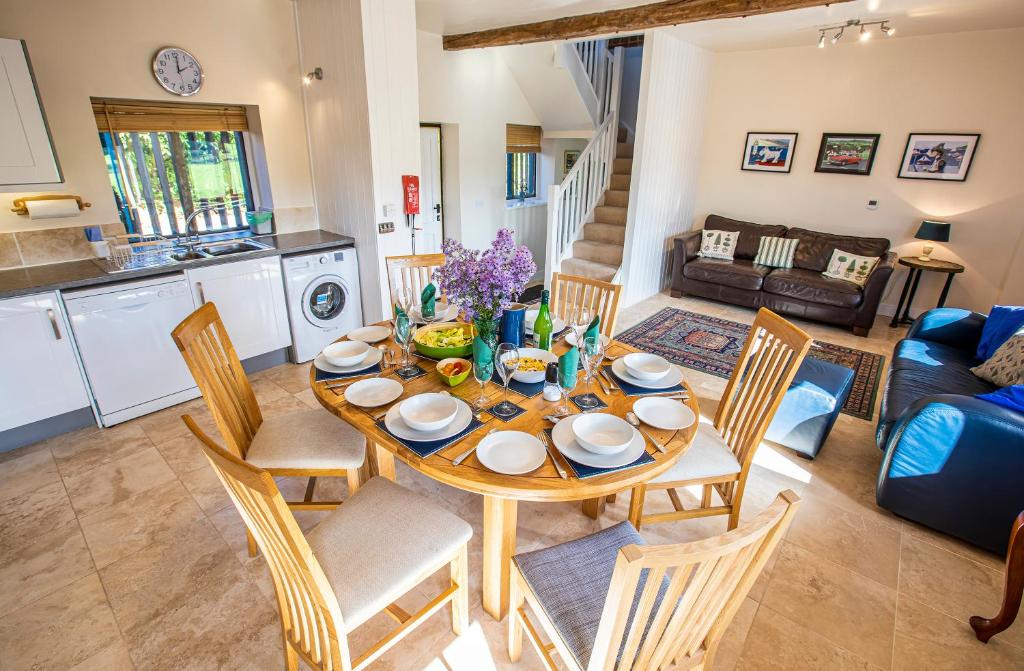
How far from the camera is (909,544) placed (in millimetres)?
2195

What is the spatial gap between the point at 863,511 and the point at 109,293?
13.7 ft

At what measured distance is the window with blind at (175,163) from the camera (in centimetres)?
325

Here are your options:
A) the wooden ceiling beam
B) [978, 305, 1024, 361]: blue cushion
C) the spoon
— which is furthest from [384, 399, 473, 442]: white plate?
the wooden ceiling beam

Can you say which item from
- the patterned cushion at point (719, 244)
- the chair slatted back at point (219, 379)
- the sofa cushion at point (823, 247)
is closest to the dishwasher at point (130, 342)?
the chair slatted back at point (219, 379)

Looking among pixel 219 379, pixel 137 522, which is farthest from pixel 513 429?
pixel 137 522

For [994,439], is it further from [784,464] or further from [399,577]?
[399,577]

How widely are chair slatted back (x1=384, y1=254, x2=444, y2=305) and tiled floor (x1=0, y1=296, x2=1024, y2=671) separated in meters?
1.09

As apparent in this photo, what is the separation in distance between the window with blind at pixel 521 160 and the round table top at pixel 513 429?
5.12 meters

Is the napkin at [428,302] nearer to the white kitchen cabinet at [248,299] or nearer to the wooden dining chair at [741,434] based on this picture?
the wooden dining chair at [741,434]

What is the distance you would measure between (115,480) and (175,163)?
2292mm

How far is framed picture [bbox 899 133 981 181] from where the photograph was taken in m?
4.54

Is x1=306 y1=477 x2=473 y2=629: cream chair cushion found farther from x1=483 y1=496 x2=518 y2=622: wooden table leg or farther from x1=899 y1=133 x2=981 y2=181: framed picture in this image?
x1=899 y1=133 x2=981 y2=181: framed picture

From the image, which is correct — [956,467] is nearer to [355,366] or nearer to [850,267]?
[355,366]

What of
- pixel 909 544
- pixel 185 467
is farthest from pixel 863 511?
pixel 185 467
